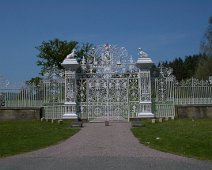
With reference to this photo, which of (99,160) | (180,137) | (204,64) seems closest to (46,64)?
(204,64)

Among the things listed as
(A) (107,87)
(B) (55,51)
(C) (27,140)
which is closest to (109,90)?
(A) (107,87)

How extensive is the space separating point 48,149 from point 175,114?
1214 cm

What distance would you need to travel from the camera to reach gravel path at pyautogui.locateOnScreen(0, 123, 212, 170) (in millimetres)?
9406

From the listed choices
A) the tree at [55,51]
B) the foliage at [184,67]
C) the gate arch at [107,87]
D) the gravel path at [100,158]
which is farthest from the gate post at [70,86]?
the foliage at [184,67]

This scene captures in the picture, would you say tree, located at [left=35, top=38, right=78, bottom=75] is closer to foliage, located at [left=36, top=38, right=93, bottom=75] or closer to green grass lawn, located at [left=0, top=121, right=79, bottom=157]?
foliage, located at [left=36, top=38, right=93, bottom=75]

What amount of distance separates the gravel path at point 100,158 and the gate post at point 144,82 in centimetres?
828

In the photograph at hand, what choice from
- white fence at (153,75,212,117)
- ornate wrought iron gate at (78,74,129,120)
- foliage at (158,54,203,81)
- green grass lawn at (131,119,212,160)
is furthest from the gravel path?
foliage at (158,54,203,81)

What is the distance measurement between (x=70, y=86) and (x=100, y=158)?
12041 millimetres

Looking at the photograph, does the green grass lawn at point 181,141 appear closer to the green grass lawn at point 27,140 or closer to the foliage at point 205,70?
the green grass lawn at point 27,140

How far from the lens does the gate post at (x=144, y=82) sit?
867 inches

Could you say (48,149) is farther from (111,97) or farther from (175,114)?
(175,114)

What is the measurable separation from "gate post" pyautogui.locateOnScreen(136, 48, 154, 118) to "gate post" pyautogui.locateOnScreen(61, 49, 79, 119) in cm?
336

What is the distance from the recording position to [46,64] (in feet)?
147

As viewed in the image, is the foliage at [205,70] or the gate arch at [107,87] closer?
the gate arch at [107,87]
